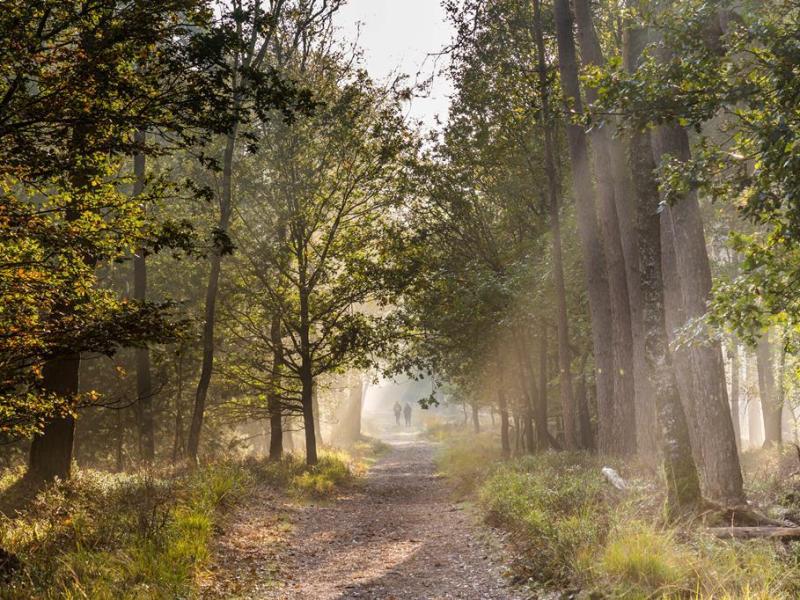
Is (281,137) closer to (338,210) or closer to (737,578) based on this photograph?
(338,210)

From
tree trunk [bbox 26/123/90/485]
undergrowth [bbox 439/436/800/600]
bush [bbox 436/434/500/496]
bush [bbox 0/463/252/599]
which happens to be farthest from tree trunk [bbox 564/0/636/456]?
tree trunk [bbox 26/123/90/485]

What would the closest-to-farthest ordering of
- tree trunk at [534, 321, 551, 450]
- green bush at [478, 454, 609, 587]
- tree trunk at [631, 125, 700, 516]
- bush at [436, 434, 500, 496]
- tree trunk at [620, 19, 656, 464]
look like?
green bush at [478, 454, 609, 587] → tree trunk at [631, 125, 700, 516] → tree trunk at [620, 19, 656, 464] → bush at [436, 434, 500, 496] → tree trunk at [534, 321, 551, 450]

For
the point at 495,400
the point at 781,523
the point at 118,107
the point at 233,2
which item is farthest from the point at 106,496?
the point at 495,400

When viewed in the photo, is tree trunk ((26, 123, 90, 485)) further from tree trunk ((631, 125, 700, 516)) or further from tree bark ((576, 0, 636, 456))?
tree bark ((576, 0, 636, 456))

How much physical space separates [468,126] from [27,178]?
13664mm

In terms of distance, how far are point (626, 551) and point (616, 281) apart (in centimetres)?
769

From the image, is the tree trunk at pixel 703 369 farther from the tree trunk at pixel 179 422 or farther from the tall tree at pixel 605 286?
the tree trunk at pixel 179 422

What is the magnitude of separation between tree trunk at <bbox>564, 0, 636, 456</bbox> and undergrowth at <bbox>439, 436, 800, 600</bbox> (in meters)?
2.49

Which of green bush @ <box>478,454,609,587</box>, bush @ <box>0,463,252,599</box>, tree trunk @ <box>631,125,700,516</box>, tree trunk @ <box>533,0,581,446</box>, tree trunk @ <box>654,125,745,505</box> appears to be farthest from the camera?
tree trunk @ <box>533,0,581,446</box>

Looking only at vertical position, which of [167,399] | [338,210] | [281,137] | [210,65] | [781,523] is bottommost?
[781,523]

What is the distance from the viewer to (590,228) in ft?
42.1

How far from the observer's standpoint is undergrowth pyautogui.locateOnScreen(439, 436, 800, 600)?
5098mm

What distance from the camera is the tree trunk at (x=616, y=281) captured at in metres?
12.2

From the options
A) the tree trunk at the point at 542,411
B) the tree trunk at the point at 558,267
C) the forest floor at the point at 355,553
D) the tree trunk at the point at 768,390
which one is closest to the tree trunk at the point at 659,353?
the forest floor at the point at 355,553
